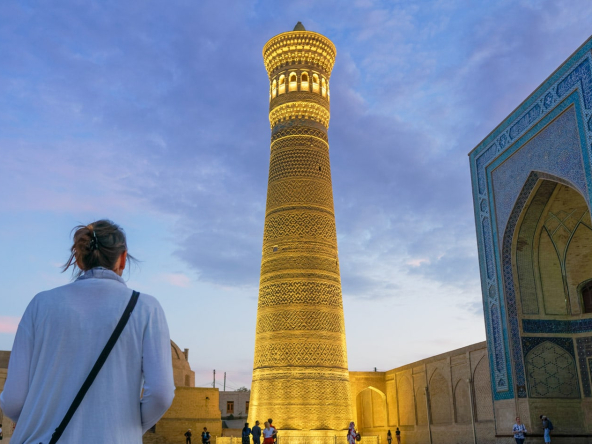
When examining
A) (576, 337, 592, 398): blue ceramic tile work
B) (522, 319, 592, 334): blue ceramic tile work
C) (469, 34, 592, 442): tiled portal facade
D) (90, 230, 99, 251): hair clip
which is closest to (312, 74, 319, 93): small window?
(469, 34, 592, 442): tiled portal facade

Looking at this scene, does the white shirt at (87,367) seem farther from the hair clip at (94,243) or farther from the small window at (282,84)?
the small window at (282,84)

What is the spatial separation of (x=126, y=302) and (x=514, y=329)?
745 centimetres

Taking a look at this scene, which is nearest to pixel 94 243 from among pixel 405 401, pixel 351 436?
pixel 351 436

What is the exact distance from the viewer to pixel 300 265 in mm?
11836

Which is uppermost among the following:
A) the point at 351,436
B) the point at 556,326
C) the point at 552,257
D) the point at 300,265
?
the point at 300,265

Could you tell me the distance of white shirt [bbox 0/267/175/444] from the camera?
1.00 metres

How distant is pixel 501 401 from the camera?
7.75 metres

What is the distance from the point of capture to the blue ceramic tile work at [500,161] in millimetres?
6484

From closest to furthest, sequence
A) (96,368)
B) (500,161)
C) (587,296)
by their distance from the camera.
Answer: (96,368) → (587,296) → (500,161)

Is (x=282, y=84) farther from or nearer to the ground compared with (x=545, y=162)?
farther from the ground

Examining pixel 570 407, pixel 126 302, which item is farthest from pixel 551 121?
pixel 126 302

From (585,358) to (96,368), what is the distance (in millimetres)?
7873

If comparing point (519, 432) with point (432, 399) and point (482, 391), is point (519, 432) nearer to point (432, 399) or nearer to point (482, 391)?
point (482, 391)

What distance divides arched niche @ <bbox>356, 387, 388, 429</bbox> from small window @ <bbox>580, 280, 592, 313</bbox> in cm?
735
